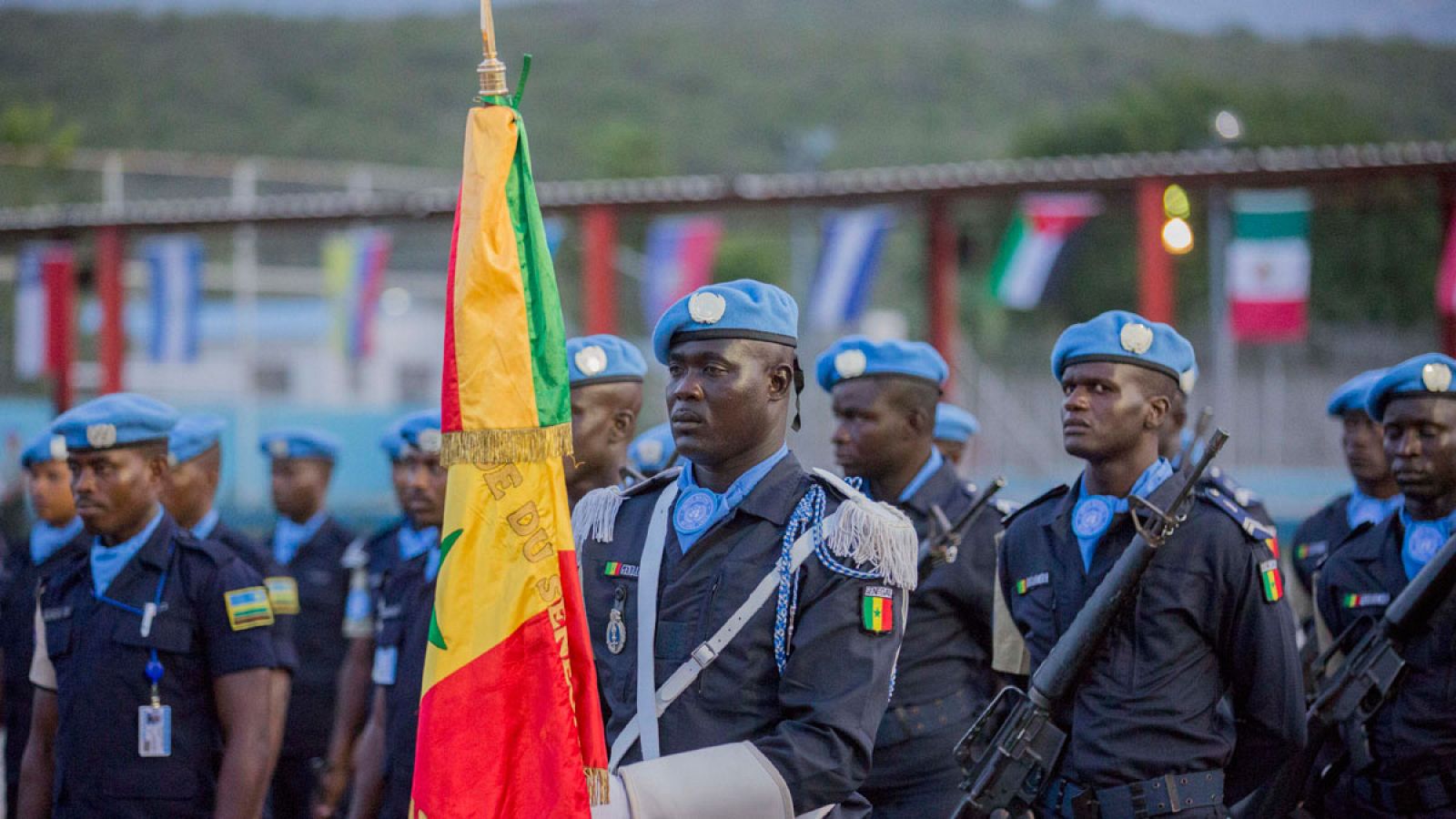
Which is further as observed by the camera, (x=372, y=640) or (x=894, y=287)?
(x=894, y=287)

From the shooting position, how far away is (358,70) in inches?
3634

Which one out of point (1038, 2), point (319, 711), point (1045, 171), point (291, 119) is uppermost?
point (1038, 2)

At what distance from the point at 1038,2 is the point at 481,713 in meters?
105

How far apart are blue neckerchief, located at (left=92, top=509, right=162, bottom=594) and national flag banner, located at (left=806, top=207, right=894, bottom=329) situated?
1057 centimetres

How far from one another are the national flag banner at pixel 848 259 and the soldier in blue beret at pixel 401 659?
29.7ft

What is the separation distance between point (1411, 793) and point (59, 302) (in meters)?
15.4

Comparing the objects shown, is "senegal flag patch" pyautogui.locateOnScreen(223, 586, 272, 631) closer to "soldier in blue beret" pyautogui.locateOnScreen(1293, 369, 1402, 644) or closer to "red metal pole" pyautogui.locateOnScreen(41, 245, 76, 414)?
"soldier in blue beret" pyautogui.locateOnScreen(1293, 369, 1402, 644)

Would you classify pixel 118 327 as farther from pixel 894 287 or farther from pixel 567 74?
pixel 567 74

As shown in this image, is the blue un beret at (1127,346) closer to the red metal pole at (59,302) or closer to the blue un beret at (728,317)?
the blue un beret at (728,317)

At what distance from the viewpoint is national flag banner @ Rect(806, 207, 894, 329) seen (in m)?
15.4

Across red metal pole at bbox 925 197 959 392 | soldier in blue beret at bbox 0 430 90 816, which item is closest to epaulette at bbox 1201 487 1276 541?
soldier in blue beret at bbox 0 430 90 816

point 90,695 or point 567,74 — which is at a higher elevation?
point 567,74

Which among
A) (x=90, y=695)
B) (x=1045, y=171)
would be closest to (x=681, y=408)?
(x=90, y=695)

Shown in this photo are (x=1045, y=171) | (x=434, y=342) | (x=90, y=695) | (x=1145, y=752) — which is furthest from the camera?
(x=434, y=342)
